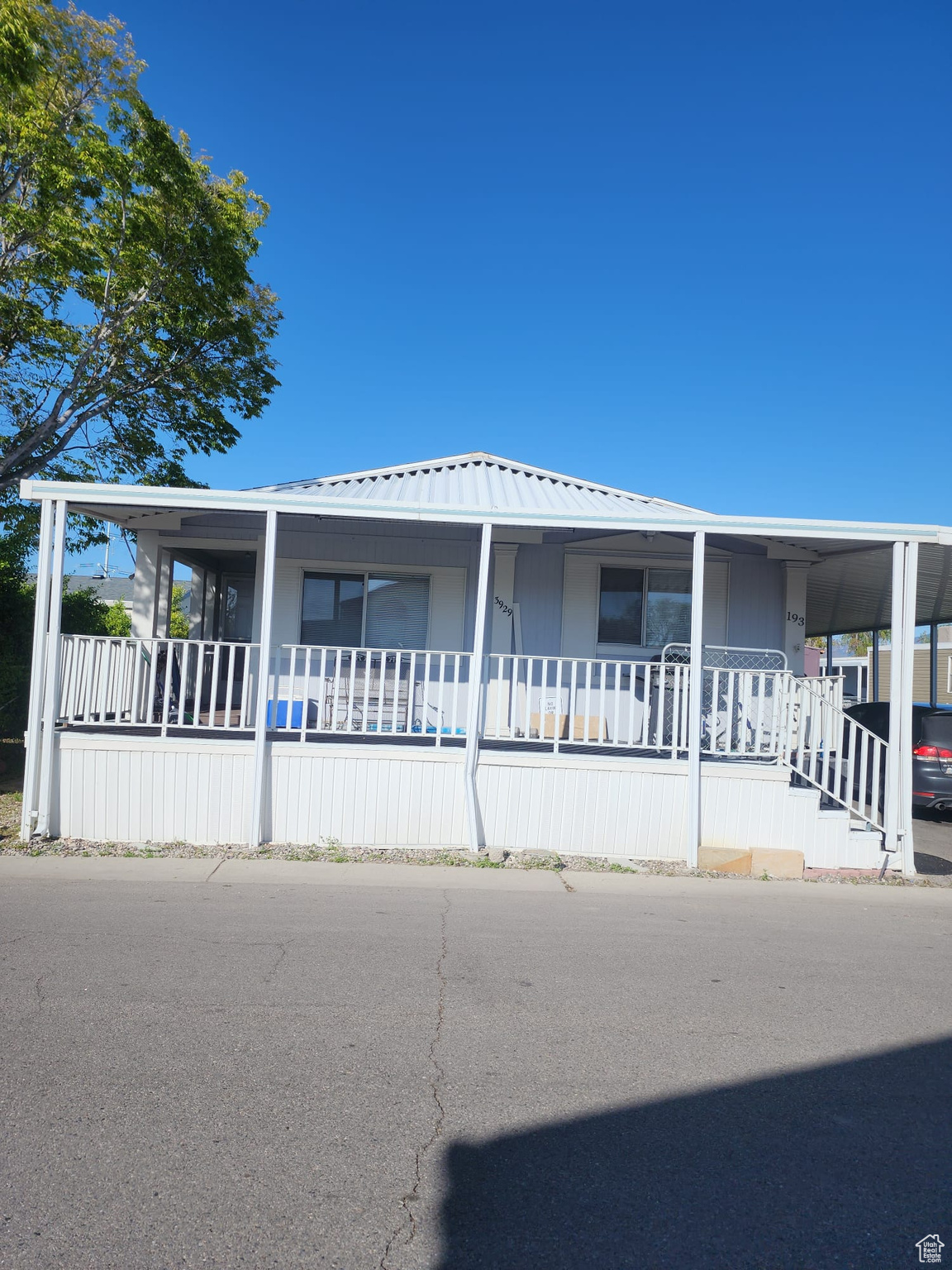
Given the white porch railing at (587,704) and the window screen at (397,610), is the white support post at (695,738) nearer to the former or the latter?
the white porch railing at (587,704)

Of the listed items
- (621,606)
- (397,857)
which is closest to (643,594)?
(621,606)

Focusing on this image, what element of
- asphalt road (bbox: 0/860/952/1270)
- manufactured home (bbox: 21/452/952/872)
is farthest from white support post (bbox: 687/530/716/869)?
asphalt road (bbox: 0/860/952/1270)

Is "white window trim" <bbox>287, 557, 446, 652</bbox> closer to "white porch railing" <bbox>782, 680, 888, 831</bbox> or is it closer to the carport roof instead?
the carport roof

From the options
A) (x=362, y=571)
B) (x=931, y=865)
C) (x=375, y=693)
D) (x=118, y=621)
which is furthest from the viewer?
(x=118, y=621)

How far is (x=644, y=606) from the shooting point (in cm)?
1138

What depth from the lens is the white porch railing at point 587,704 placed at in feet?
28.2

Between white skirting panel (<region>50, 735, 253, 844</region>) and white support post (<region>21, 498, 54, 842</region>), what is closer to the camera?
white support post (<region>21, 498, 54, 842</region>)

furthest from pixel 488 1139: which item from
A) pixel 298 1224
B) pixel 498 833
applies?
pixel 498 833

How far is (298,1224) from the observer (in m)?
2.70

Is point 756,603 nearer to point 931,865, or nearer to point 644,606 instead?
point 644,606

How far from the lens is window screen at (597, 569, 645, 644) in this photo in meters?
11.4

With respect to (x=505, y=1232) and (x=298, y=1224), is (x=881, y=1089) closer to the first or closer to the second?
(x=505, y=1232)

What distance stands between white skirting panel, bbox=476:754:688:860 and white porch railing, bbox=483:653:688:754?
0.29 metres

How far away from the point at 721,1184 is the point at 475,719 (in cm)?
556
